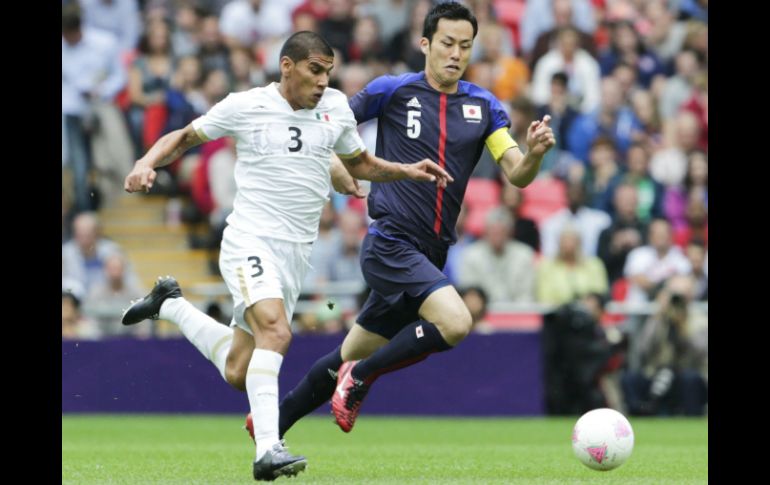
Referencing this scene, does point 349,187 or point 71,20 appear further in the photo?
point 71,20

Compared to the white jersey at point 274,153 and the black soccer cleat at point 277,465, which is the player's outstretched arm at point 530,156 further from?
the black soccer cleat at point 277,465

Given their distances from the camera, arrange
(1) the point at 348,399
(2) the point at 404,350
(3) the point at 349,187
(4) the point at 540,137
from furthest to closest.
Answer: (1) the point at 348,399
(3) the point at 349,187
(2) the point at 404,350
(4) the point at 540,137

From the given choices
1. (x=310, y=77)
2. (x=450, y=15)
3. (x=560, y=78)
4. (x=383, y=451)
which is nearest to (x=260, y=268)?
(x=310, y=77)

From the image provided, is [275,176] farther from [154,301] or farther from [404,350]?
[154,301]

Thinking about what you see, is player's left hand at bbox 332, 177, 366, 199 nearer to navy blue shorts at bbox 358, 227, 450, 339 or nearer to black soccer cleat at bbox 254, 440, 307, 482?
navy blue shorts at bbox 358, 227, 450, 339

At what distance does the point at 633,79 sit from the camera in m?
20.3

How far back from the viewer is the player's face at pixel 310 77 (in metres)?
8.80

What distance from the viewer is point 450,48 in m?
10.0

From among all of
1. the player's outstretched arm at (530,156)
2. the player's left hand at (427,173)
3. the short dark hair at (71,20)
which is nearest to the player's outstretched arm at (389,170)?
the player's left hand at (427,173)

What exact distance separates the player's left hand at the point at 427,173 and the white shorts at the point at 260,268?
0.78 metres

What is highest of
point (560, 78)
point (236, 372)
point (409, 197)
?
point (560, 78)

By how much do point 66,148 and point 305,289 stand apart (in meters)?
3.73

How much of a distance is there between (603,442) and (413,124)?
2.61 m
